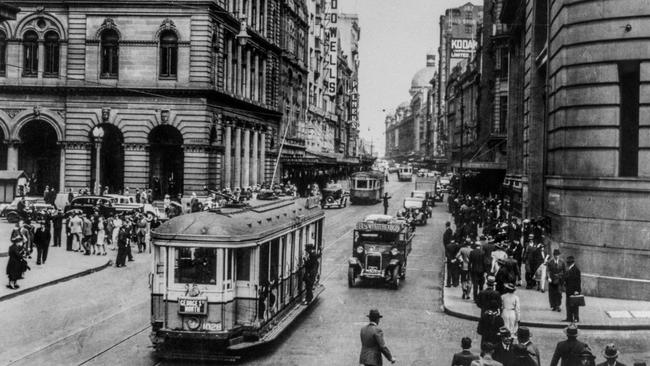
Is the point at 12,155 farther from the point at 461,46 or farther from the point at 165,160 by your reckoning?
the point at 461,46

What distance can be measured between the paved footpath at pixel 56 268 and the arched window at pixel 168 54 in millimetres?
18720

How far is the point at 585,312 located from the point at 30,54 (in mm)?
38989

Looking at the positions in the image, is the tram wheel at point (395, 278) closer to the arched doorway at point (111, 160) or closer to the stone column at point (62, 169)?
the arched doorway at point (111, 160)

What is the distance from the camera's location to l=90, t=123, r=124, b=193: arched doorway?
46938mm

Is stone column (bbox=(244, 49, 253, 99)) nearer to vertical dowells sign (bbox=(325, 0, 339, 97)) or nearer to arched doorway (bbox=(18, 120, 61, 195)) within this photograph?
arched doorway (bbox=(18, 120, 61, 195))

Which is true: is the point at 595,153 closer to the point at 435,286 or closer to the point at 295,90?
the point at 435,286

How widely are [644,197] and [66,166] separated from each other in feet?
119

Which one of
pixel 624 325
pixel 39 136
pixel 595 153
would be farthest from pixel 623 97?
pixel 39 136

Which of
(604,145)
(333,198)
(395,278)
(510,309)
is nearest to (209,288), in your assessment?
(510,309)

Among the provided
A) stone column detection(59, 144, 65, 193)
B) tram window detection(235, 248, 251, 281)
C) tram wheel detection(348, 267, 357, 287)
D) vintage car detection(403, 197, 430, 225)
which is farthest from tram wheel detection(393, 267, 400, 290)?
stone column detection(59, 144, 65, 193)

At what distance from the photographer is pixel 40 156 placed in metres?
47.4

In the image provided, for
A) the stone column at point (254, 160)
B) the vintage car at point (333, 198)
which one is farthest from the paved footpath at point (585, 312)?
the stone column at point (254, 160)

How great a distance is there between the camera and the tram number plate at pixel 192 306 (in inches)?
508

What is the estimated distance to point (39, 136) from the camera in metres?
47.7
